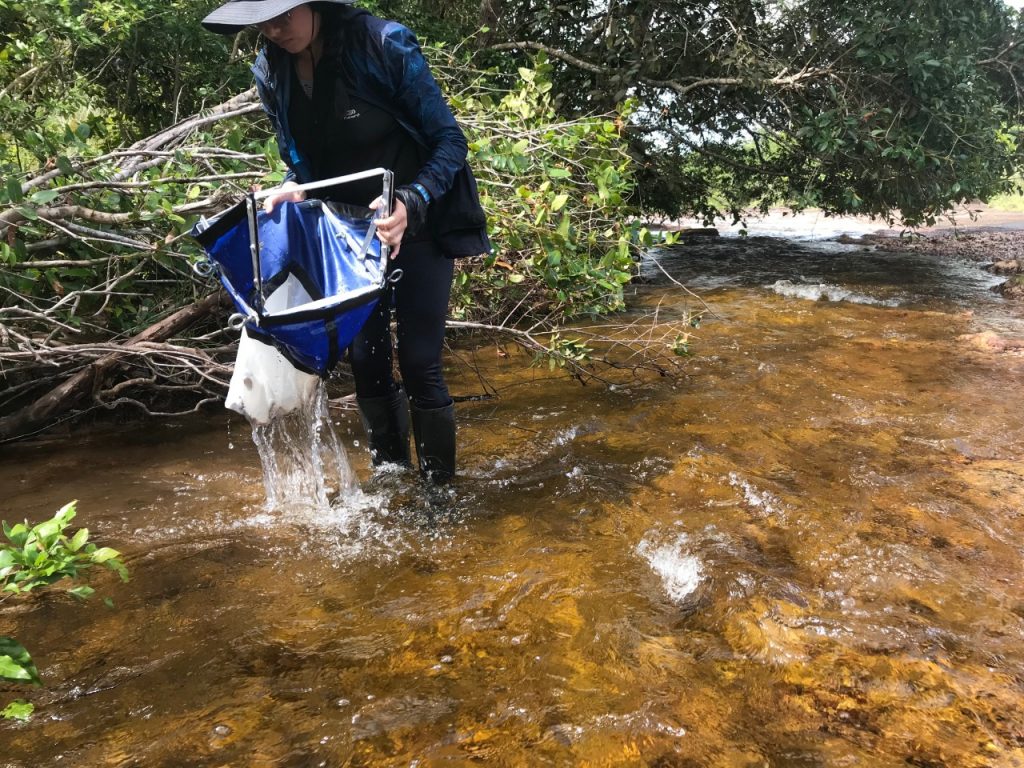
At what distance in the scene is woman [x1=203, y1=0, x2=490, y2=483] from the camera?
2174 millimetres

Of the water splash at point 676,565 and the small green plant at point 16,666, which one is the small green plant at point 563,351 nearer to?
the water splash at point 676,565

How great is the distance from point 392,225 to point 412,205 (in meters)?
0.13

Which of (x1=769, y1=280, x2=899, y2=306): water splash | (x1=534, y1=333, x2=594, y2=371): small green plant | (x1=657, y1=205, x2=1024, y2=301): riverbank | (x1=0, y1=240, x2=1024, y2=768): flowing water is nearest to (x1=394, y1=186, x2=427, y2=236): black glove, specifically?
(x1=0, y1=240, x2=1024, y2=768): flowing water

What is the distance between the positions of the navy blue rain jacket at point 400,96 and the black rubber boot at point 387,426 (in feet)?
2.69

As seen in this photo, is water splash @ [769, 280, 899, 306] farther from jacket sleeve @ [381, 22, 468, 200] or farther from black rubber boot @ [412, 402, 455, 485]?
jacket sleeve @ [381, 22, 468, 200]

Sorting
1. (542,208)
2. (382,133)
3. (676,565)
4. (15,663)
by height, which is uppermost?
(382,133)

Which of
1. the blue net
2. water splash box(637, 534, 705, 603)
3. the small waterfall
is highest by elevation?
the blue net

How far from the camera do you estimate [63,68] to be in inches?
212

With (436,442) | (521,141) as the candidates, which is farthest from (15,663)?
(521,141)

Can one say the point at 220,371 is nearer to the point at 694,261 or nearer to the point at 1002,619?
the point at 1002,619

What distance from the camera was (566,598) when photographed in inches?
92.5

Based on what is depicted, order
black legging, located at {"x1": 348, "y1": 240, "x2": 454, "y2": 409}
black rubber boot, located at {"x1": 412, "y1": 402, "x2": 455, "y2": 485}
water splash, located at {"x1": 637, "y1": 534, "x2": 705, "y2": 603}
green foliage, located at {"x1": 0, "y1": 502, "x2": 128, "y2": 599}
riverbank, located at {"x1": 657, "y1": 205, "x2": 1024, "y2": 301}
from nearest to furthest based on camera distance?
green foliage, located at {"x1": 0, "y1": 502, "x2": 128, "y2": 599}, water splash, located at {"x1": 637, "y1": 534, "x2": 705, "y2": 603}, black legging, located at {"x1": 348, "y1": 240, "x2": 454, "y2": 409}, black rubber boot, located at {"x1": 412, "y1": 402, "x2": 455, "y2": 485}, riverbank, located at {"x1": 657, "y1": 205, "x2": 1024, "y2": 301}

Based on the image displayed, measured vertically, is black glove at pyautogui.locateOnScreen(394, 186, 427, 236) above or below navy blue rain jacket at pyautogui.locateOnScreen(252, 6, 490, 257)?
below

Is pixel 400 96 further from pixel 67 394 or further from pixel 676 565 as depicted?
pixel 67 394
